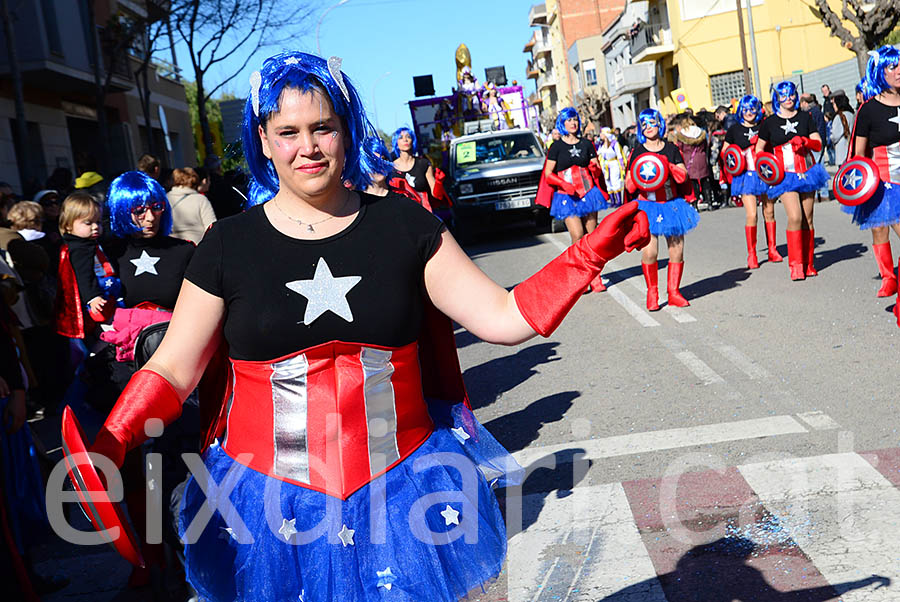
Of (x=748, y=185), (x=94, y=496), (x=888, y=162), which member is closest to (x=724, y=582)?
(x=94, y=496)

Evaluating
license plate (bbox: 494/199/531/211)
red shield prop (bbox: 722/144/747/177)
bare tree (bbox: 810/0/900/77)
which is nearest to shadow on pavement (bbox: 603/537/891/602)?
red shield prop (bbox: 722/144/747/177)

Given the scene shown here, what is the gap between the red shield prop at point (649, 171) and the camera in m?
9.19

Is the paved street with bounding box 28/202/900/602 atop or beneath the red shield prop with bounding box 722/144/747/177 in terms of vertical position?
beneath

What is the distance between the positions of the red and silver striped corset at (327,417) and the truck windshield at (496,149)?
17.7 meters

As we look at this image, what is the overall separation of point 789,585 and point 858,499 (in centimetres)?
93

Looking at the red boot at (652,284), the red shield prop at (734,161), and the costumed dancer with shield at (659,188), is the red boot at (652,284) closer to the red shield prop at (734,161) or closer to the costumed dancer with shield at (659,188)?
the costumed dancer with shield at (659,188)

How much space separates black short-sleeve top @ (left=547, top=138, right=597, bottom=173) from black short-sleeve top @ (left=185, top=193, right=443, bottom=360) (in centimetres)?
882

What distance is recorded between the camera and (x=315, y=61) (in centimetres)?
244

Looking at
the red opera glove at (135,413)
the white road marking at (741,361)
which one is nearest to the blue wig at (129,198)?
the red opera glove at (135,413)

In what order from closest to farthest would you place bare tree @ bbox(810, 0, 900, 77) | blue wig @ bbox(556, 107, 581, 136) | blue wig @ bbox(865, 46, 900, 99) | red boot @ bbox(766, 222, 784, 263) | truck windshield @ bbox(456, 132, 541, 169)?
blue wig @ bbox(865, 46, 900, 99), blue wig @ bbox(556, 107, 581, 136), red boot @ bbox(766, 222, 784, 263), truck windshield @ bbox(456, 132, 541, 169), bare tree @ bbox(810, 0, 900, 77)

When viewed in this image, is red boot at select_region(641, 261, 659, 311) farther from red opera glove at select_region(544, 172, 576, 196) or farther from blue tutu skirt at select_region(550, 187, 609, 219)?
red opera glove at select_region(544, 172, 576, 196)

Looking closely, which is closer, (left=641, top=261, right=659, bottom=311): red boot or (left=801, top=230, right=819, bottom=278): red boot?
(left=641, top=261, right=659, bottom=311): red boot

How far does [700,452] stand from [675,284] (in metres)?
4.69

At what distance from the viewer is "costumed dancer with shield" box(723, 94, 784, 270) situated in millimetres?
11425
